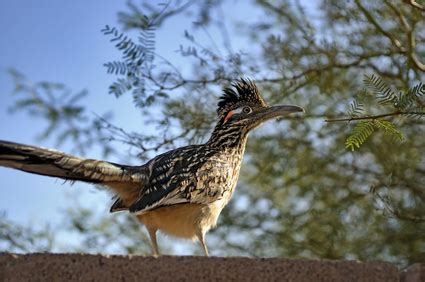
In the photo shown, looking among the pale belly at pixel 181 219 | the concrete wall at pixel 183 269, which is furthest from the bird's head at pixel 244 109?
the concrete wall at pixel 183 269

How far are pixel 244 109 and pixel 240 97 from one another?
11cm

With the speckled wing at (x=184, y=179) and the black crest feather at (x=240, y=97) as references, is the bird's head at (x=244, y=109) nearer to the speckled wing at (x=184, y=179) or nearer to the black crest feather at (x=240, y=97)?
the black crest feather at (x=240, y=97)

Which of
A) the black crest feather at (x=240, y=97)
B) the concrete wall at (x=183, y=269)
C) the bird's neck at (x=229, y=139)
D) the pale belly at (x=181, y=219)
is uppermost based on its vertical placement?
the black crest feather at (x=240, y=97)

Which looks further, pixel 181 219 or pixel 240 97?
pixel 240 97

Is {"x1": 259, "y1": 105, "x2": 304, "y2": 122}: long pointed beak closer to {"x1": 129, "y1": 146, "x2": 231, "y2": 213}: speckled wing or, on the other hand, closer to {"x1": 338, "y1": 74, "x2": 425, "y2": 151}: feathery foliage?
{"x1": 129, "y1": 146, "x2": 231, "y2": 213}: speckled wing

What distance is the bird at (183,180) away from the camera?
4293 mm

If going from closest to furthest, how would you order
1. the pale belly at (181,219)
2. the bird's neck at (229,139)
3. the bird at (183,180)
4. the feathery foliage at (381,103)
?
1. the feathery foliage at (381,103)
2. the bird at (183,180)
3. the pale belly at (181,219)
4. the bird's neck at (229,139)

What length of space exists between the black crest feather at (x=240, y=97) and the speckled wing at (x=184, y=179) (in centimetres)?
53

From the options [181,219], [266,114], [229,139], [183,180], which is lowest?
[181,219]

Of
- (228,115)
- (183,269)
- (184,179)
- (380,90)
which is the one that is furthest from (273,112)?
(183,269)

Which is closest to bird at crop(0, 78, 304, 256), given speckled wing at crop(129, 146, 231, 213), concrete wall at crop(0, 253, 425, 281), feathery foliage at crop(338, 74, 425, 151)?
speckled wing at crop(129, 146, 231, 213)

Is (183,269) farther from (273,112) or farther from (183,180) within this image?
(273,112)

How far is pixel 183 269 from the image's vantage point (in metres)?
2.67

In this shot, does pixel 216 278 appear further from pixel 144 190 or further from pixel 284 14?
pixel 284 14
